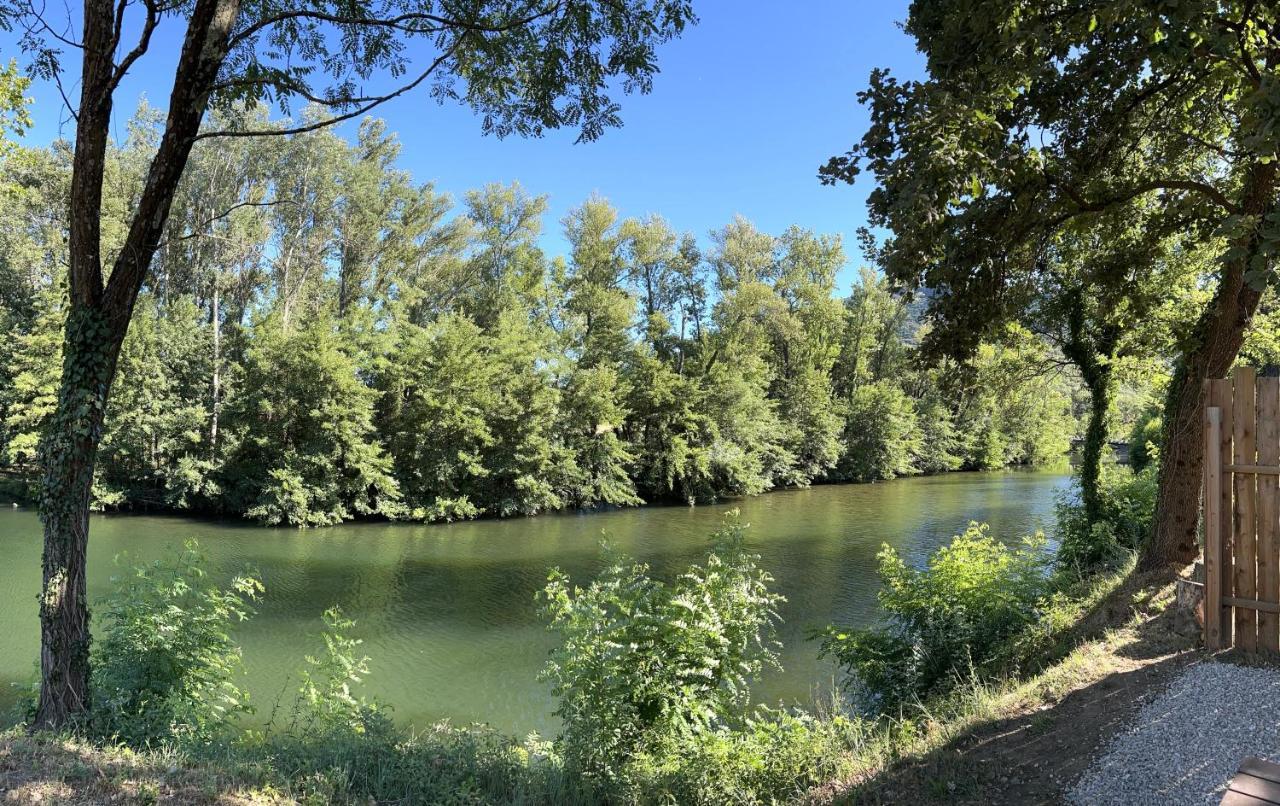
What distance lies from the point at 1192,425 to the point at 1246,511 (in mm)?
3029

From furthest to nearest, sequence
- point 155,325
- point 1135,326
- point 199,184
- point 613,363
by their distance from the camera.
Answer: point 613,363 < point 199,184 < point 155,325 < point 1135,326

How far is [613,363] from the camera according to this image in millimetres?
32125

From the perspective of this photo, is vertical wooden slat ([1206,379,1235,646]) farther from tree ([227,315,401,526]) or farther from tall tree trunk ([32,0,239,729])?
tree ([227,315,401,526])

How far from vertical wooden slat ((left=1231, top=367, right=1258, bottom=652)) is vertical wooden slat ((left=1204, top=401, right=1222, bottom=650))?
0.11m

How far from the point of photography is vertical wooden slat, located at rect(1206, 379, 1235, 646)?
504 centimetres

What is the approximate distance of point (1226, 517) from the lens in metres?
5.08

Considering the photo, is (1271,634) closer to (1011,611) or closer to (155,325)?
(1011,611)

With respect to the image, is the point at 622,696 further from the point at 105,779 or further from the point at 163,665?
the point at 163,665

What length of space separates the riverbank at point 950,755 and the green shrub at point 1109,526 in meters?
4.30

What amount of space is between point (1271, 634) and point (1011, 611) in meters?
3.18

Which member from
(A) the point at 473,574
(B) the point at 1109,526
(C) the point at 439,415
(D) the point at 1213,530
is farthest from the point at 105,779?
(C) the point at 439,415

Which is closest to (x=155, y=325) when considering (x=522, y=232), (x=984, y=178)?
(x=522, y=232)

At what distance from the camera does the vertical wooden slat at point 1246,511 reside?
16.2ft

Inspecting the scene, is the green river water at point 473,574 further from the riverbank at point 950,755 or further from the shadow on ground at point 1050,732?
the shadow on ground at point 1050,732
